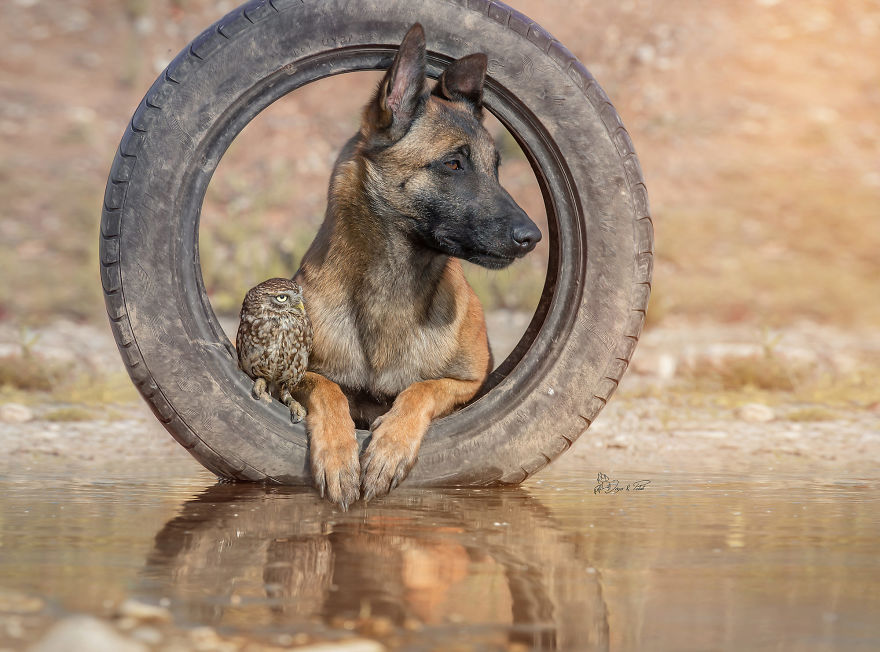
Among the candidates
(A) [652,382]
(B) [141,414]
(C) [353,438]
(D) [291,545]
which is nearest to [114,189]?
(C) [353,438]

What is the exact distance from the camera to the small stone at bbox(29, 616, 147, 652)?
2059 mm

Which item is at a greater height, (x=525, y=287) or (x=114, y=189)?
(x=525, y=287)

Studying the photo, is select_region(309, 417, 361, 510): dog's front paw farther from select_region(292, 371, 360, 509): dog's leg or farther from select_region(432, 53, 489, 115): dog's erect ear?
select_region(432, 53, 489, 115): dog's erect ear

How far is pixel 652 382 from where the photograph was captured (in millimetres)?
7582

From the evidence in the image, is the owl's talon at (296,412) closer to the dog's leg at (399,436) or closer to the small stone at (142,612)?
the dog's leg at (399,436)

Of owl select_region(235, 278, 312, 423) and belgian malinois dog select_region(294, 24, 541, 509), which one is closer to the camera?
owl select_region(235, 278, 312, 423)

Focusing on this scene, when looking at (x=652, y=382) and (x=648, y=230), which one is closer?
(x=648, y=230)

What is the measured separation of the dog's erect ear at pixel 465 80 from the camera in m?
4.29

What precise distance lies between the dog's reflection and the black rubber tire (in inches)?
11.6

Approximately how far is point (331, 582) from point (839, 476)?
9.26 ft

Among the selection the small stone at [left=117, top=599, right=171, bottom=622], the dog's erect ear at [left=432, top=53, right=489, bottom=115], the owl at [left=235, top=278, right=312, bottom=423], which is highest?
the dog's erect ear at [left=432, top=53, right=489, bottom=115]

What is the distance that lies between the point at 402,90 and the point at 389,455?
1.57 meters

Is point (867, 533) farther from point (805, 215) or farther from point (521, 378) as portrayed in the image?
point (805, 215)

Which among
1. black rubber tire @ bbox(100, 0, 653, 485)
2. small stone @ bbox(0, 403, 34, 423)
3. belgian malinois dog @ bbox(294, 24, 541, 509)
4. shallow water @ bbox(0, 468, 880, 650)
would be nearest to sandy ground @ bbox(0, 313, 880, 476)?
small stone @ bbox(0, 403, 34, 423)
